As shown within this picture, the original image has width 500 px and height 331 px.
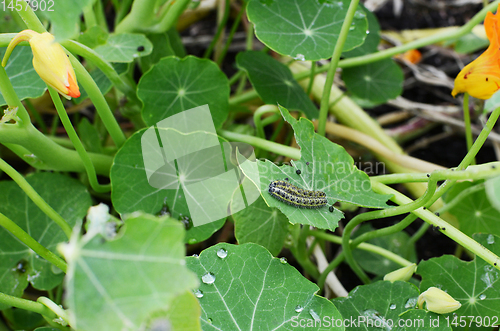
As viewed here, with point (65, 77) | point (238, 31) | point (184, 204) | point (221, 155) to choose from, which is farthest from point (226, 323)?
point (238, 31)

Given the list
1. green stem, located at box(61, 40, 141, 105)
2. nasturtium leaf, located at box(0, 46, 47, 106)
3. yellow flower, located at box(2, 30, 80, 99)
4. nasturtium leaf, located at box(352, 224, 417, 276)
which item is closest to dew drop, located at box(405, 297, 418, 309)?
nasturtium leaf, located at box(352, 224, 417, 276)

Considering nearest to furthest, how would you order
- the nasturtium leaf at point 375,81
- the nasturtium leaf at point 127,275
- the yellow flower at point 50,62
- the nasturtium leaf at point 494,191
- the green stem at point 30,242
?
the nasturtium leaf at point 127,275 → the nasturtium leaf at point 494,191 → the yellow flower at point 50,62 → the green stem at point 30,242 → the nasturtium leaf at point 375,81

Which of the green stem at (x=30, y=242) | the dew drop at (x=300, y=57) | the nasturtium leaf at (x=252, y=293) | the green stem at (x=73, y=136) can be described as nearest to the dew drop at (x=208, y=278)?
the nasturtium leaf at (x=252, y=293)

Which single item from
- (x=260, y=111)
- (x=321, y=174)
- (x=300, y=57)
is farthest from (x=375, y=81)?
(x=321, y=174)

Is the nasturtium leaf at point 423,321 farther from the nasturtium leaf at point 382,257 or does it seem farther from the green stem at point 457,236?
the nasturtium leaf at point 382,257

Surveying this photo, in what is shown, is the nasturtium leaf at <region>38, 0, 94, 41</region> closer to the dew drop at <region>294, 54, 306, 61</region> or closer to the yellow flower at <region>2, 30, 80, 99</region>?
the yellow flower at <region>2, 30, 80, 99</region>

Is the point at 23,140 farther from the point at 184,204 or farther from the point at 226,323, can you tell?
the point at 226,323
